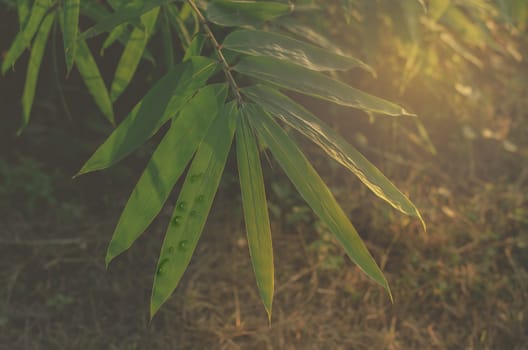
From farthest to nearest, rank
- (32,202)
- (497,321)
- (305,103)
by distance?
1. (305,103)
2. (32,202)
3. (497,321)

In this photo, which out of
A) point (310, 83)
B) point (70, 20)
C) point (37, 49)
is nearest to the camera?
point (310, 83)

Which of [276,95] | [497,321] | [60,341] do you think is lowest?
[60,341]

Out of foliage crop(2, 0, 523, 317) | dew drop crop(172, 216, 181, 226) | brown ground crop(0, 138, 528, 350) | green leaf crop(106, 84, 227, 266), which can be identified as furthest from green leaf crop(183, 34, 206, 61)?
brown ground crop(0, 138, 528, 350)

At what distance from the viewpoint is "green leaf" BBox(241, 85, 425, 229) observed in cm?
96

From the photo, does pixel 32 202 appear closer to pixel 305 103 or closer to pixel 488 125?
pixel 305 103

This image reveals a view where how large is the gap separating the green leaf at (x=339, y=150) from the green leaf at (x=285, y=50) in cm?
7

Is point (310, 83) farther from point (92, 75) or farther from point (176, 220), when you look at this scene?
point (92, 75)

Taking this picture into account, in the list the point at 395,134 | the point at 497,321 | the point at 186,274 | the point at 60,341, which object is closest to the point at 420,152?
the point at 395,134

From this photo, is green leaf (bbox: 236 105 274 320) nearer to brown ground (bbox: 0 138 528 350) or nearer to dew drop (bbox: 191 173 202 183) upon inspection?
dew drop (bbox: 191 173 202 183)

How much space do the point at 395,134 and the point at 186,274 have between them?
0.94m

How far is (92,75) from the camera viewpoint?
1399 millimetres

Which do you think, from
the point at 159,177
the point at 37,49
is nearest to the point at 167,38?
the point at 37,49

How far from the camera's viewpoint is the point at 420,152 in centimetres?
242

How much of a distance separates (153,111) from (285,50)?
227 mm
